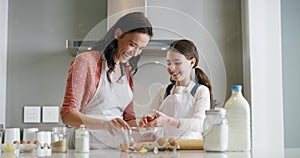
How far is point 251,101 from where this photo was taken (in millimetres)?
2607

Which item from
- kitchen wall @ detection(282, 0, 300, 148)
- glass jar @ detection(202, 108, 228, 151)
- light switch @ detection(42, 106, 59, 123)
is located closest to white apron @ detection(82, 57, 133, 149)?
glass jar @ detection(202, 108, 228, 151)

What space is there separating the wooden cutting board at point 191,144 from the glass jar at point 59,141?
0.33 meters

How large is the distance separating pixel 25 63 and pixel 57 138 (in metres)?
1.61

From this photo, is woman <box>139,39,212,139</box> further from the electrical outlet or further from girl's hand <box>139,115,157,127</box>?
the electrical outlet

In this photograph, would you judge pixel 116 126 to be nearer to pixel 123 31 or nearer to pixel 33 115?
pixel 123 31

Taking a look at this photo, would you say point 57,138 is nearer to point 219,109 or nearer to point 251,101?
point 219,109

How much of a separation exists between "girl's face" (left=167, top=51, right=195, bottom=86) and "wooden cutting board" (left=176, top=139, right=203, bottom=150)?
0.54ft

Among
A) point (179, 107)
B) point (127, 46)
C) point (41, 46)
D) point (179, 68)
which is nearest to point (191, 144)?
point (179, 107)

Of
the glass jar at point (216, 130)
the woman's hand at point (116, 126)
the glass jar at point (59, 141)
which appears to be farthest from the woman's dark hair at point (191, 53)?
the glass jar at point (59, 141)

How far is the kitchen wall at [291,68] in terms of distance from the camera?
2.79 m

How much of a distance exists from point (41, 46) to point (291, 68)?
1.50 metres

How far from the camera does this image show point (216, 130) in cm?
128

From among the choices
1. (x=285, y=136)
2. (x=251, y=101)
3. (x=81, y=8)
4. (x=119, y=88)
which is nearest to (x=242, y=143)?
(x=119, y=88)

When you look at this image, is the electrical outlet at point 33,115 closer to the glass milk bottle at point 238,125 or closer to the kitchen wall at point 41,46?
the kitchen wall at point 41,46
